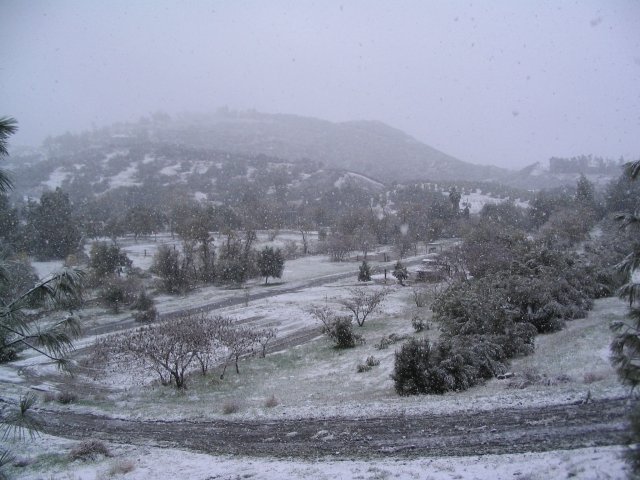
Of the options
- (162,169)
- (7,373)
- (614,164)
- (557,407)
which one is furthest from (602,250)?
(614,164)

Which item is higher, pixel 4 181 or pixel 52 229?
pixel 4 181

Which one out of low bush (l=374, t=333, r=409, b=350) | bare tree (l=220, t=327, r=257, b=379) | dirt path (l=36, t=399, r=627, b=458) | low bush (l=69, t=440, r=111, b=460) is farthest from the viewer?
low bush (l=374, t=333, r=409, b=350)

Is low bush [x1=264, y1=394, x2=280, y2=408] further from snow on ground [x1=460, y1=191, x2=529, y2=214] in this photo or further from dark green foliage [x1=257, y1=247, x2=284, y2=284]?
snow on ground [x1=460, y1=191, x2=529, y2=214]

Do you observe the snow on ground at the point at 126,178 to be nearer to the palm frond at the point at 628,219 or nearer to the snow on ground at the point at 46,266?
the snow on ground at the point at 46,266

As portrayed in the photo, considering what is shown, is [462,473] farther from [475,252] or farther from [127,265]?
[127,265]

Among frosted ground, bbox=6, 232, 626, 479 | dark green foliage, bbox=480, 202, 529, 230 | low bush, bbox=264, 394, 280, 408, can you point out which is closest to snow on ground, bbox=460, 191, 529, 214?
dark green foliage, bbox=480, 202, 529, 230

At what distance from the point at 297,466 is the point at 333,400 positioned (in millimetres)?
5410

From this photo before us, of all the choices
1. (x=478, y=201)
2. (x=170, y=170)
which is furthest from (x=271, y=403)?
(x=170, y=170)

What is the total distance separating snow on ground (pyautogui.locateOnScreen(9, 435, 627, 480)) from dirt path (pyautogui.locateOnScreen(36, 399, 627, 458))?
458 millimetres

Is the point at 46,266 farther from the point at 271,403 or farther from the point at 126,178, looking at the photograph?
the point at 126,178

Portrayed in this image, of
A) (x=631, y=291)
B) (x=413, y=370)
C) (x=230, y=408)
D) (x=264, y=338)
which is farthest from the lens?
(x=264, y=338)

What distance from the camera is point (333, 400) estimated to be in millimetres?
14586

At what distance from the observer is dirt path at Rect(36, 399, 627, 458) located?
8750 mm

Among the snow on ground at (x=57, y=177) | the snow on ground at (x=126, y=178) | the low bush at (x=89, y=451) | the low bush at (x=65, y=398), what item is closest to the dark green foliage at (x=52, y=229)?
the low bush at (x=65, y=398)
